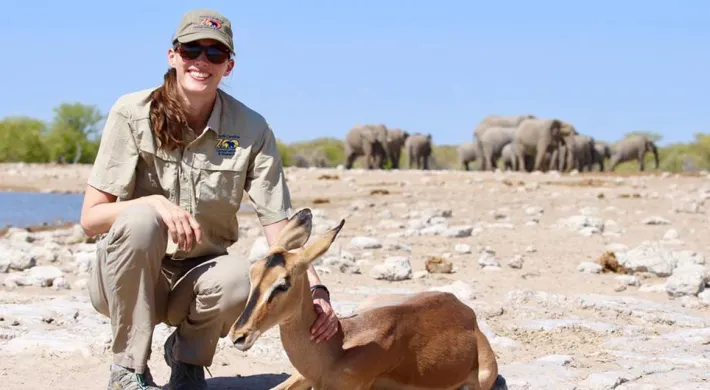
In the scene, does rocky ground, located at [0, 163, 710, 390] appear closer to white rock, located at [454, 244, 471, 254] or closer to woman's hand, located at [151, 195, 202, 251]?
white rock, located at [454, 244, 471, 254]

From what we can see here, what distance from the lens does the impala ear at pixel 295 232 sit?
4.04 metres

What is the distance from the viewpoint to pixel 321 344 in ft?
13.8

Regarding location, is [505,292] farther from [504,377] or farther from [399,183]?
[399,183]

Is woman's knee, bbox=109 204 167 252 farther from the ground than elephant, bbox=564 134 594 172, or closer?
farther from the ground

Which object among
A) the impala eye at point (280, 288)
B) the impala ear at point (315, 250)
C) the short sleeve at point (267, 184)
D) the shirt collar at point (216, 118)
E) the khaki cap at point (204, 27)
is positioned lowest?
the impala eye at point (280, 288)

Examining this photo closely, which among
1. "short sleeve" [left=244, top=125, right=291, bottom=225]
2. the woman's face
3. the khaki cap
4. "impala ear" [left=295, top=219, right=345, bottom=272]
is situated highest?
the khaki cap

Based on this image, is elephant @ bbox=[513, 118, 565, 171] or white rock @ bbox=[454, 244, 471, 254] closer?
white rock @ bbox=[454, 244, 471, 254]

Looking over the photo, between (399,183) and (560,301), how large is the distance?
1776 cm

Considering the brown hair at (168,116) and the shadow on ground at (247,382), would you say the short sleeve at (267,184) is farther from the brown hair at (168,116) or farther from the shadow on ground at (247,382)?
the shadow on ground at (247,382)

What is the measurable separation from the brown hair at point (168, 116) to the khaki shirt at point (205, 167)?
0.04m

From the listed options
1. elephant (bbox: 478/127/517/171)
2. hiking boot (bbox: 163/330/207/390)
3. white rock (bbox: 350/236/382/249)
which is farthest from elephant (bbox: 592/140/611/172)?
hiking boot (bbox: 163/330/207/390)

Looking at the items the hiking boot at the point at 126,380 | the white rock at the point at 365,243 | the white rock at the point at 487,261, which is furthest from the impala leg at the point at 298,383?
the white rock at the point at 365,243

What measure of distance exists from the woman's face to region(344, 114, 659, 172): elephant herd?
1382 inches

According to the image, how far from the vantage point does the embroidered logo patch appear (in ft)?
16.0
